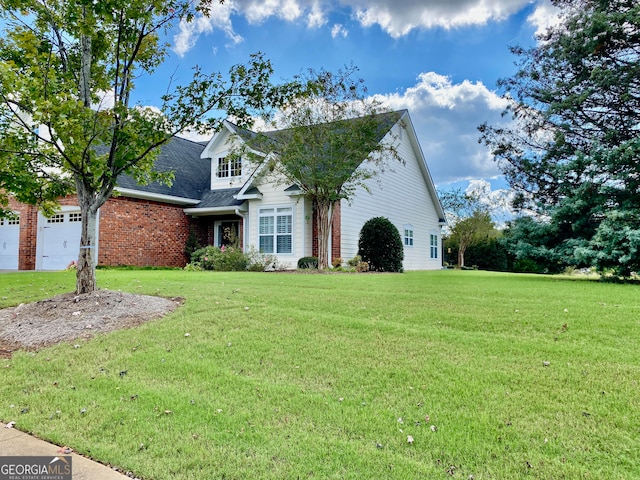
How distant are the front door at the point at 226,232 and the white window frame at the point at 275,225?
1353 mm

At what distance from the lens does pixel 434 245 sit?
79.0 ft

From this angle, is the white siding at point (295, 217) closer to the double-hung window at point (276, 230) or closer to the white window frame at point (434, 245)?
the double-hung window at point (276, 230)

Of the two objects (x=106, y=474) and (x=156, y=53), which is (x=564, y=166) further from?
(x=106, y=474)

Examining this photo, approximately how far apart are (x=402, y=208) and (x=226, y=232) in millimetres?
Result: 8357

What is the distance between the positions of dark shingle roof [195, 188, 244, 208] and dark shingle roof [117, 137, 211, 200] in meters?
0.47

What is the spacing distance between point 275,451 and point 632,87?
15.5 m

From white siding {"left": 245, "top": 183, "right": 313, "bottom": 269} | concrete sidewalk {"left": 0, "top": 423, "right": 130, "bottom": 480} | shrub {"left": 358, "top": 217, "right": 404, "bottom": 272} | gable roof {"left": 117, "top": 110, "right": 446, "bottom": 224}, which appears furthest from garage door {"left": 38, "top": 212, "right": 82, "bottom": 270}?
concrete sidewalk {"left": 0, "top": 423, "right": 130, "bottom": 480}

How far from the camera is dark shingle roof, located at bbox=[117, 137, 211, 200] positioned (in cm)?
1741

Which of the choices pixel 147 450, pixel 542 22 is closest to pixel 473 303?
pixel 147 450

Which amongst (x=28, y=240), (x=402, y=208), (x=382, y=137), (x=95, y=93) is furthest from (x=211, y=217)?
(x=95, y=93)

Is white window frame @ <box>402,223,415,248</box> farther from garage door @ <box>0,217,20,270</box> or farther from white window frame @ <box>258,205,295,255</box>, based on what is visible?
garage door @ <box>0,217,20,270</box>

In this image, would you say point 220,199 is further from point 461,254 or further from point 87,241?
point 461,254

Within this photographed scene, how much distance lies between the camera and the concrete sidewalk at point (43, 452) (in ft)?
8.40

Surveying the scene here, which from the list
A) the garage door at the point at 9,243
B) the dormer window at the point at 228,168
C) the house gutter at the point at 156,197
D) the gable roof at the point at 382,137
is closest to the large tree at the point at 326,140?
the gable roof at the point at 382,137
